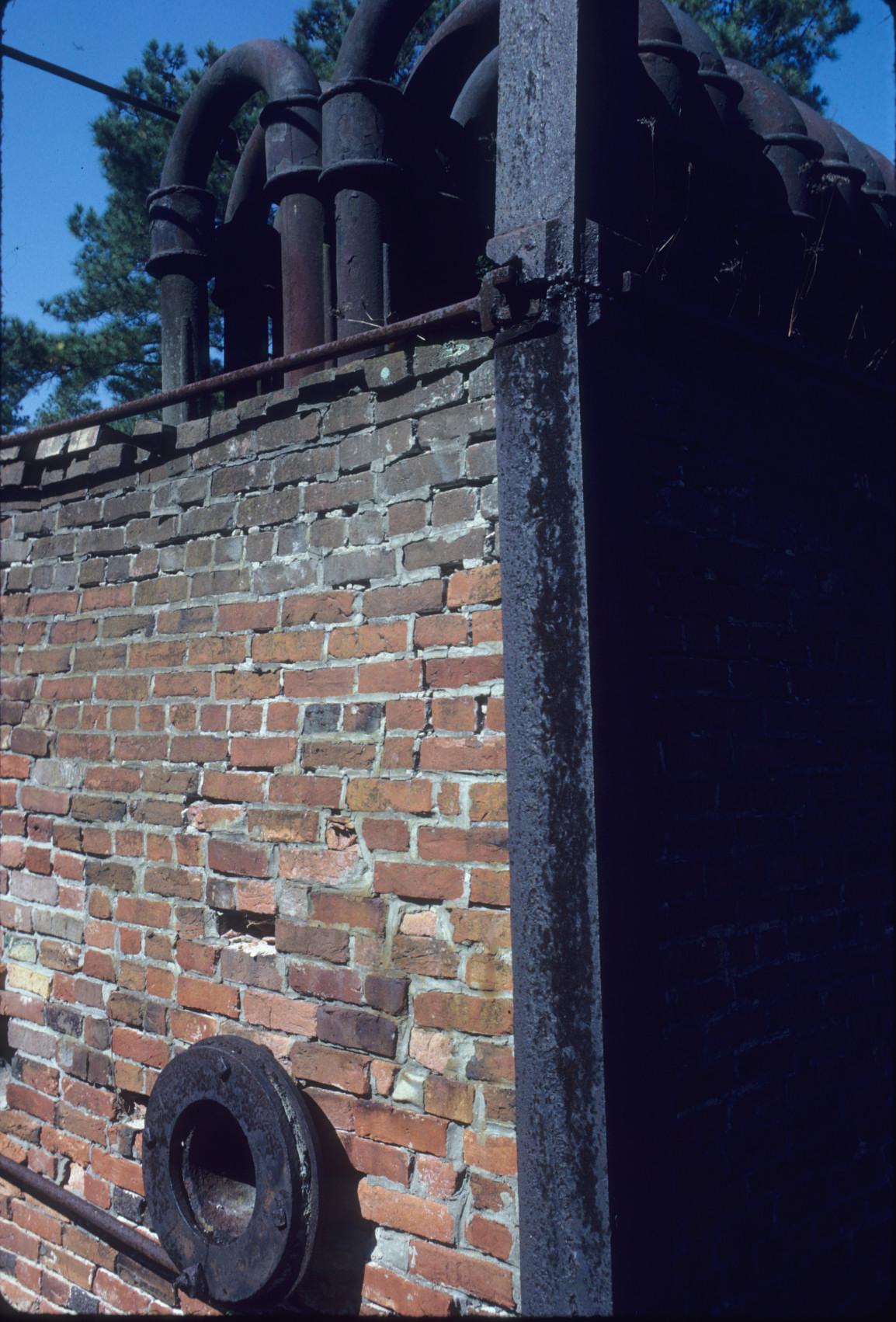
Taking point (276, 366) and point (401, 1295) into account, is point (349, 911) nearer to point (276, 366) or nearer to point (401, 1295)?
point (401, 1295)

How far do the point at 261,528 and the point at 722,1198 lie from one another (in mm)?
1814

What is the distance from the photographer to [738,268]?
2.80 metres

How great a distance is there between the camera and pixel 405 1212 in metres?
2.13

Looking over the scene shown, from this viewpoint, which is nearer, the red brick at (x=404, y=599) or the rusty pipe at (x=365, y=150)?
the red brick at (x=404, y=599)

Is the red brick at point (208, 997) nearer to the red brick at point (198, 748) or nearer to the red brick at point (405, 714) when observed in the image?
the red brick at point (198, 748)

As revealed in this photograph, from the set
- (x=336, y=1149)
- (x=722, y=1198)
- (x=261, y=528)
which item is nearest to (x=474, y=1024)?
(x=336, y=1149)

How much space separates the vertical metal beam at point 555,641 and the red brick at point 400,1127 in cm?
22

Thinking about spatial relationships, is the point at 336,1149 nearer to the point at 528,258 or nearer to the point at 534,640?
the point at 534,640

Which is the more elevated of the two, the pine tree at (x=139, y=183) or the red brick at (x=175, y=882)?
the pine tree at (x=139, y=183)

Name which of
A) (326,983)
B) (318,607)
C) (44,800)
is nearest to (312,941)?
(326,983)

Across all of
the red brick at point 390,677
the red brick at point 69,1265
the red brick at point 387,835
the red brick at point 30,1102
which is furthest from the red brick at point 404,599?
the red brick at point 69,1265

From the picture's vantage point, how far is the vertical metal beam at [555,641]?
1863mm

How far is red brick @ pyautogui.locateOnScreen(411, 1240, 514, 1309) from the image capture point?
1.98m

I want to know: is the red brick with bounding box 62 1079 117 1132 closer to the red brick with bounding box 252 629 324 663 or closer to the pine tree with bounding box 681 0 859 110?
the red brick with bounding box 252 629 324 663
